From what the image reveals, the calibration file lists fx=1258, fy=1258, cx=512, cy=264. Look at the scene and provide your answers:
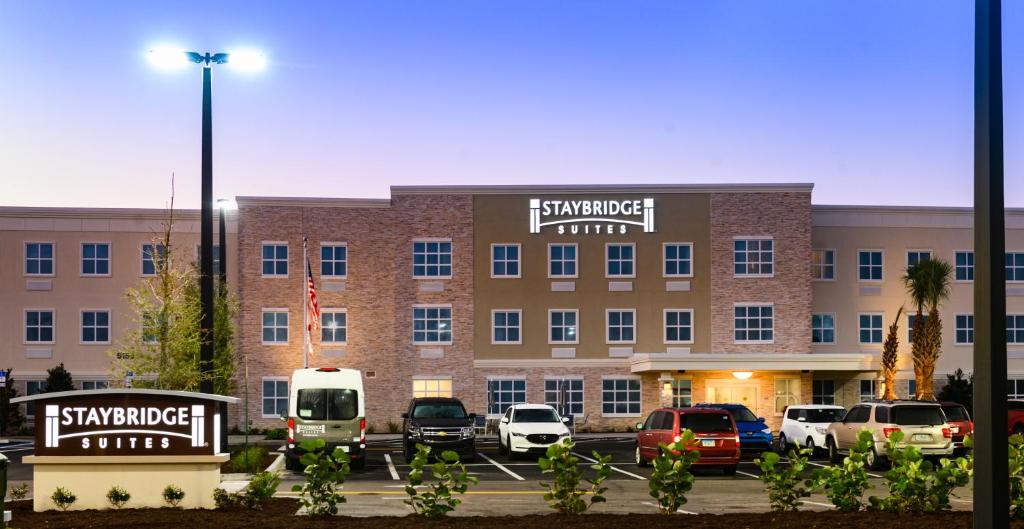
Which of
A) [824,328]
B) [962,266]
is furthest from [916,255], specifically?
[824,328]

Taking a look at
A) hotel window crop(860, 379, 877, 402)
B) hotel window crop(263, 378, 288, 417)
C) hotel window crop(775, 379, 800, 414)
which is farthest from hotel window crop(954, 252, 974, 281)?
hotel window crop(263, 378, 288, 417)

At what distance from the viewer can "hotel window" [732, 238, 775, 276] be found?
54750 mm

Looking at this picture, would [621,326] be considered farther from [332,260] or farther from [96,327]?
[96,327]

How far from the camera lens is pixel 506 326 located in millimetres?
54750

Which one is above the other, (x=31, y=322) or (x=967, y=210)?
(x=967, y=210)

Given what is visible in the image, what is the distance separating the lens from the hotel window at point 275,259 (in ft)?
177

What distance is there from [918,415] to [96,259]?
37.8 m

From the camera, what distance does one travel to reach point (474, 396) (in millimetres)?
54156

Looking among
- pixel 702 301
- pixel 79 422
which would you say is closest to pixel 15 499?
pixel 79 422

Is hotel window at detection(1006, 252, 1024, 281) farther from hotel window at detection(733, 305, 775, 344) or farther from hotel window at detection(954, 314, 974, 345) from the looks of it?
hotel window at detection(733, 305, 775, 344)

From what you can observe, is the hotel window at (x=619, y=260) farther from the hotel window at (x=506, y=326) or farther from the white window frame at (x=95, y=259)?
the white window frame at (x=95, y=259)

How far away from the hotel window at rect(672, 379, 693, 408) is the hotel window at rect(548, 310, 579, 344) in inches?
190

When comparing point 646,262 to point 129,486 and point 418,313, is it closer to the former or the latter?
point 418,313

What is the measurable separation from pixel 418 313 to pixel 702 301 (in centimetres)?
1236
